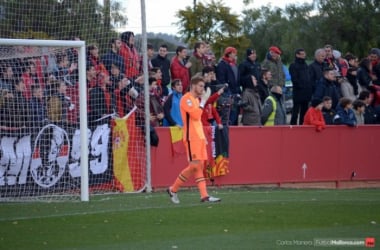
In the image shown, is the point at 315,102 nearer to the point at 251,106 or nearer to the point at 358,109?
the point at 358,109

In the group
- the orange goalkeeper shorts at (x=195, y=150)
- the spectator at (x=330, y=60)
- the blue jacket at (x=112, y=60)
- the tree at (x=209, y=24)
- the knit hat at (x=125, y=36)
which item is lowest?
the orange goalkeeper shorts at (x=195, y=150)

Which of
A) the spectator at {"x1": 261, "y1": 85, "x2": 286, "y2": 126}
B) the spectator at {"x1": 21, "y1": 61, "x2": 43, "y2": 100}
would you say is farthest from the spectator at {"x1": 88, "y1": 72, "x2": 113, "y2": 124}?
the spectator at {"x1": 261, "y1": 85, "x2": 286, "y2": 126}

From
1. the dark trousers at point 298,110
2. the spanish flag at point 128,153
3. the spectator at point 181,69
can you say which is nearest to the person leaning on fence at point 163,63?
the spectator at point 181,69

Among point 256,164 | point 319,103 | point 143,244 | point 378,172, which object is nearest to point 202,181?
point 143,244

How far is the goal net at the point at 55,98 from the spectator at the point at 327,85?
19.7ft

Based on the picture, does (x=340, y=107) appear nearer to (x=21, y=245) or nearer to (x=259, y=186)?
(x=259, y=186)

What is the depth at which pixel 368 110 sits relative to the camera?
25.0 meters

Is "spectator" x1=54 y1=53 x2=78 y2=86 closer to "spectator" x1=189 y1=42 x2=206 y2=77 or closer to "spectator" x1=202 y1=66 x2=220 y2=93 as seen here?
"spectator" x1=202 y1=66 x2=220 y2=93

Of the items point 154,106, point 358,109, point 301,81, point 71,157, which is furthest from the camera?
point 358,109

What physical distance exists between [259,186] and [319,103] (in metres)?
2.56

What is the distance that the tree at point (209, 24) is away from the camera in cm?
3803

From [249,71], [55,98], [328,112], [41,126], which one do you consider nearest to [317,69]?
[328,112]

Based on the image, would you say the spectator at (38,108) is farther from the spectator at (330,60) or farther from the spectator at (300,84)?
the spectator at (330,60)

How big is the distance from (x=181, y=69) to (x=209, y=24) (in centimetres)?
1646
